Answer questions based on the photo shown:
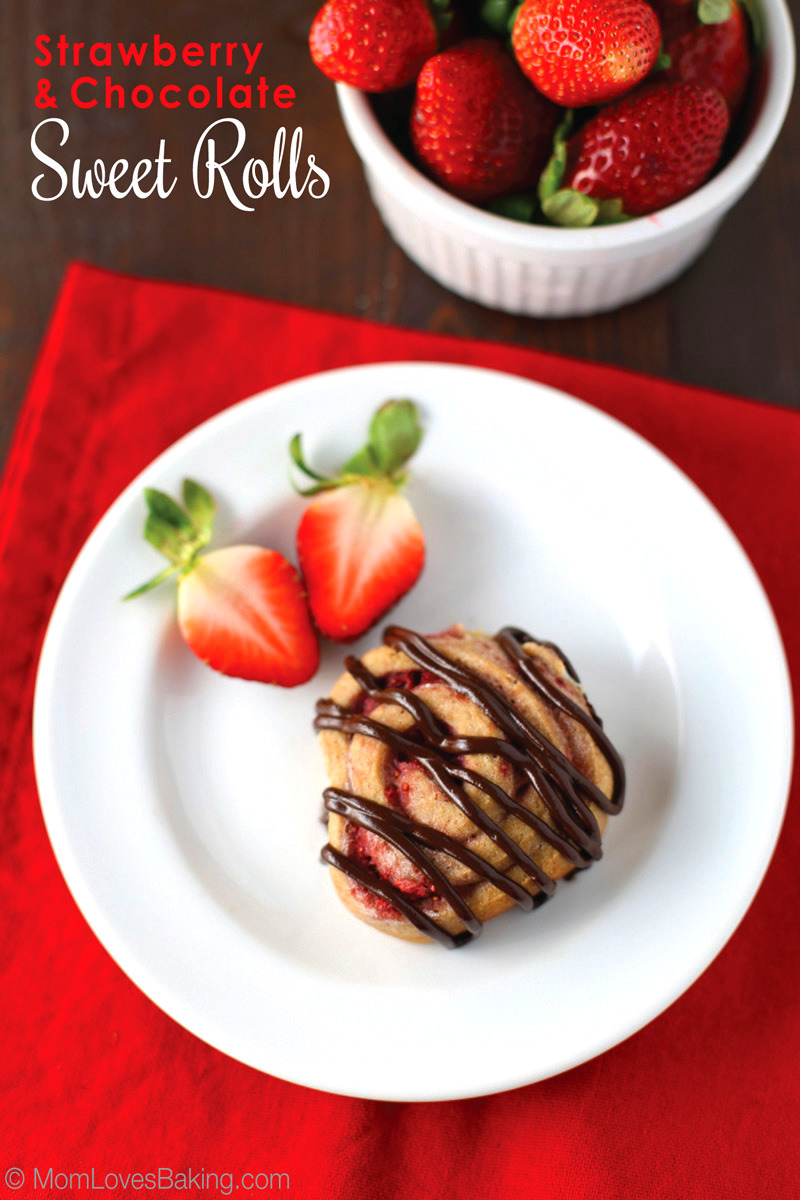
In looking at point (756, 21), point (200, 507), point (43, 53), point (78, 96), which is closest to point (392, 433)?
point (200, 507)

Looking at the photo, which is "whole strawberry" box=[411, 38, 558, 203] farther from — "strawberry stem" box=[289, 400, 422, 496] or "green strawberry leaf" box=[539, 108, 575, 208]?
"strawberry stem" box=[289, 400, 422, 496]

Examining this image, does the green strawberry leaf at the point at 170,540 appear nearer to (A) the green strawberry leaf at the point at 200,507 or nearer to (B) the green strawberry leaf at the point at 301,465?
(A) the green strawberry leaf at the point at 200,507

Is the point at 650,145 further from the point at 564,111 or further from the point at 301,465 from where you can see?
the point at 301,465

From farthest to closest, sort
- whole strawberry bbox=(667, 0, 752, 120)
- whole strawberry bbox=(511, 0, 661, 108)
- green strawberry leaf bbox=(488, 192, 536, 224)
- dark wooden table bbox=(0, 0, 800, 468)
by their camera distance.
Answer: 1. dark wooden table bbox=(0, 0, 800, 468)
2. green strawberry leaf bbox=(488, 192, 536, 224)
3. whole strawberry bbox=(667, 0, 752, 120)
4. whole strawberry bbox=(511, 0, 661, 108)

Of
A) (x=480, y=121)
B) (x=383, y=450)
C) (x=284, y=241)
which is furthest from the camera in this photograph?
(x=284, y=241)

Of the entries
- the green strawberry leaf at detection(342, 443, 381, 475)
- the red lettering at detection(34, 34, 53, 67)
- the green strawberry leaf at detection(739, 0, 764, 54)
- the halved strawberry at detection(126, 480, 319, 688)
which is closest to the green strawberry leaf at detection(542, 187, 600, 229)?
the green strawberry leaf at detection(739, 0, 764, 54)

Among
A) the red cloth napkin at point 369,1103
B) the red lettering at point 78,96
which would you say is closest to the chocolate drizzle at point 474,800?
the red cloth napkin at point 369,1103

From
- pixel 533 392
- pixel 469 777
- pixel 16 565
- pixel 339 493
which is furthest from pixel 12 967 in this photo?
pixel 533 392

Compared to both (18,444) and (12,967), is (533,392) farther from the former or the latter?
(12,967)
